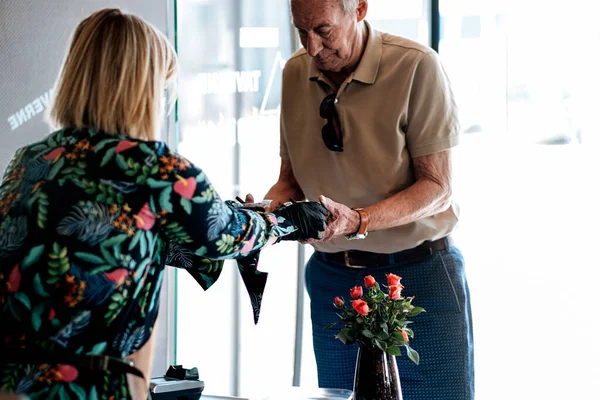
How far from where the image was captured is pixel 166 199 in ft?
5.11

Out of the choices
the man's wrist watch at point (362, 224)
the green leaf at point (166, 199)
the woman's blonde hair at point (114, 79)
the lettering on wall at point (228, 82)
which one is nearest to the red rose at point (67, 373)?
the green leaf at point (166, 199)

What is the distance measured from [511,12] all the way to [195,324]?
7.06 ft

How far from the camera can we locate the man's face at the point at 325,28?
2414mm

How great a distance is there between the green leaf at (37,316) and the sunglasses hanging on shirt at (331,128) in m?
1.27

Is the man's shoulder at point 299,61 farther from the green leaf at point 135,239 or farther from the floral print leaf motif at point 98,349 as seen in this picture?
the floral print leaf motif at point 98,349

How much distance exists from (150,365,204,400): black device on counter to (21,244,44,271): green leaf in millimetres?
591

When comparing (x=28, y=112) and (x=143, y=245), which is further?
(x=28, y=112)

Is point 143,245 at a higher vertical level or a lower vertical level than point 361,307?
higher

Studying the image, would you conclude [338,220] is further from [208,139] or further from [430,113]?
[208,139]

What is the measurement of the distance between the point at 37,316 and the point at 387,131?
4.39 ft

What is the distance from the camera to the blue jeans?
97.6 inches

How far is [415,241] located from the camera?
99.0 inches

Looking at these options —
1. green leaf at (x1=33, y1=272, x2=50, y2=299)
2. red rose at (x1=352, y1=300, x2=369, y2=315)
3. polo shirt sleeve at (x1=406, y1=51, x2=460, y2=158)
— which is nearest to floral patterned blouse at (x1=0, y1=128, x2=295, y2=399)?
green leaf at (x1=33, y1=272, x2=50, y2=299)

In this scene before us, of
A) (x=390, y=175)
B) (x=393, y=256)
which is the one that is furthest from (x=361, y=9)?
(x=393, y=256)
